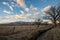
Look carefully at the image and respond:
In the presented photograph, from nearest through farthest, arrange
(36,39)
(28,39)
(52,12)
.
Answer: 1. (28,39)
2. (36,39)
3. (52,12)

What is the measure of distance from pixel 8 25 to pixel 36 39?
689 inches

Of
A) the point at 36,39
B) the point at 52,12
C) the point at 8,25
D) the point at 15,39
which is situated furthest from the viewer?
the point at 52,12

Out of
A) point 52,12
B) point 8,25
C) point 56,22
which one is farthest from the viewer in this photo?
point 52,12

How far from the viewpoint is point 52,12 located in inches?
1606

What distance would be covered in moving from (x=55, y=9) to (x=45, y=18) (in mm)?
5027

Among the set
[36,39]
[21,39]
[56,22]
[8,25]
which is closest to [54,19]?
[56,22]

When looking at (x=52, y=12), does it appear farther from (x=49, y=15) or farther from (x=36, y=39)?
(x=36, y=39)

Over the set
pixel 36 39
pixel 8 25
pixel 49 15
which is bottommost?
pixel 36 39

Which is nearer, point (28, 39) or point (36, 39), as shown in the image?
point (28, 39)

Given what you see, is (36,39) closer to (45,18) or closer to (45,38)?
(45,38)

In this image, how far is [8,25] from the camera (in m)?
32.5

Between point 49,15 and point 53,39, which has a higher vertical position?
point 49,15

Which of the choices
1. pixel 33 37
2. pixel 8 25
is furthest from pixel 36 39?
pixel 8 25

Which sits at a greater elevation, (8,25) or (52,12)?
(52,12)
